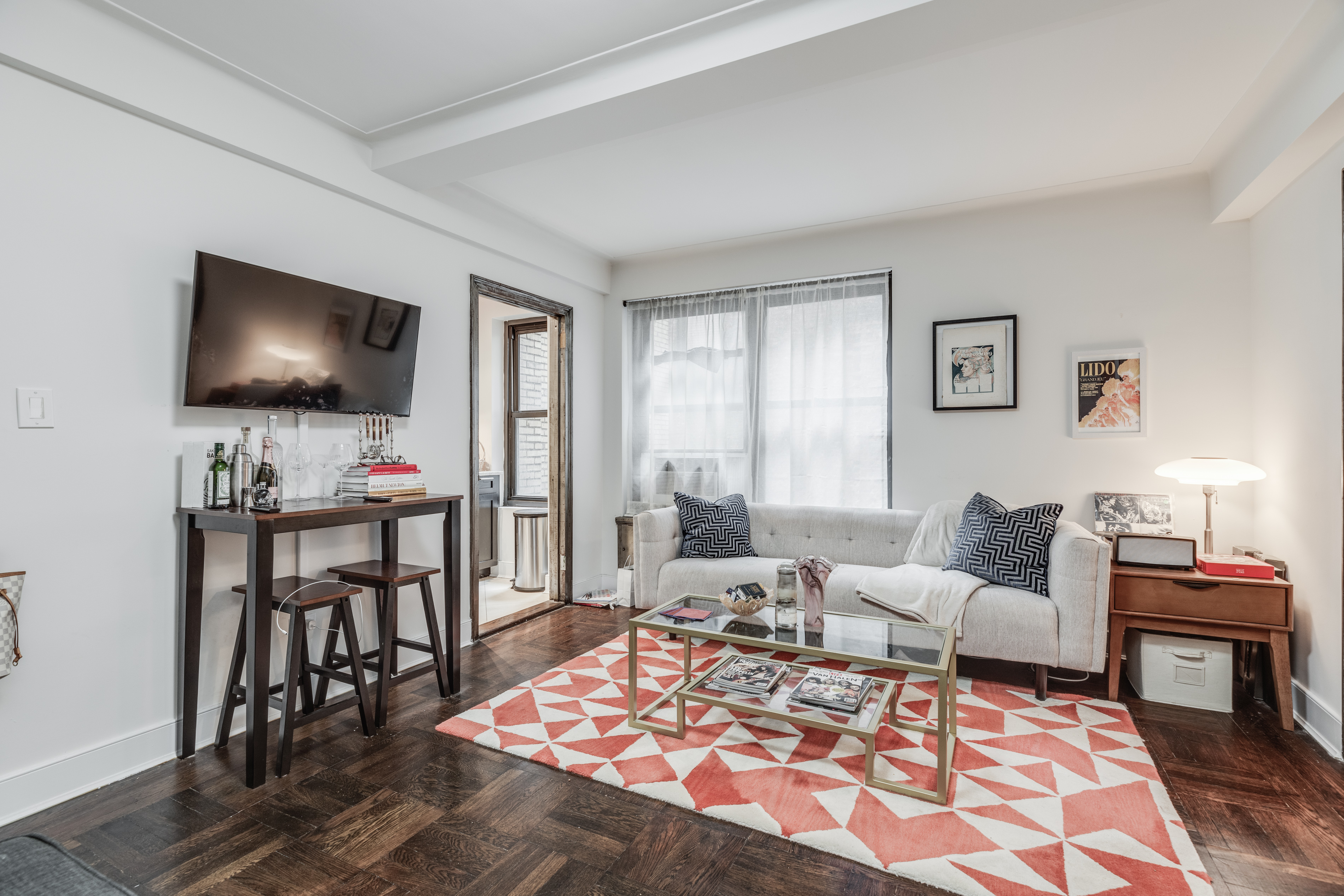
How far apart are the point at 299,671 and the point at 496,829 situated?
0.94 meters

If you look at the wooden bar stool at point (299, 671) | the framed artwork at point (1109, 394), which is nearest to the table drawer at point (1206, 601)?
the framed artwork at point (1109, 394)

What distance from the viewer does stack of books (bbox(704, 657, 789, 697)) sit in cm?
244

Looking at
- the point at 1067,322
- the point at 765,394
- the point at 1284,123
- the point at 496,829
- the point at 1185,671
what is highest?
the point at 1284,123

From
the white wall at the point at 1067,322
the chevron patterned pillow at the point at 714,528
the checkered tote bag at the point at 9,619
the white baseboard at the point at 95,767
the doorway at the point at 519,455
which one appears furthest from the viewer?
the doorway at the point at 519,455

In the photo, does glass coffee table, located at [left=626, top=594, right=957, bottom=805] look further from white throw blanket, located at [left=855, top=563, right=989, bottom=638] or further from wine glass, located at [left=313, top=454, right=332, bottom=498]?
wine glass, located at [left=313, top=454, right=332, bottom=498]

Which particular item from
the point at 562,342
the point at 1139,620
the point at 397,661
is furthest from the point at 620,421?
the point at 1139,620

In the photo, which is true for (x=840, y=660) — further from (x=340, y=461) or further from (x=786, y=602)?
(x=340, y=461)

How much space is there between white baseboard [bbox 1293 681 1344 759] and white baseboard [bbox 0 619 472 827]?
4140 mm

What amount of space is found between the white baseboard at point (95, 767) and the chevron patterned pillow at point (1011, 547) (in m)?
3.32

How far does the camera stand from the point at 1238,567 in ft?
9.19

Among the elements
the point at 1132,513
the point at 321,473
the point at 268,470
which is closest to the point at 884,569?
the point at 1132,513

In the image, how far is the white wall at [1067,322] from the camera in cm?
339

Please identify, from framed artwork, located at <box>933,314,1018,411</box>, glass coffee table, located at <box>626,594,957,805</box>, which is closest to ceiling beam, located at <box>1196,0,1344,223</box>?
framed artwork, located at <box>933,314,1018,411</box>

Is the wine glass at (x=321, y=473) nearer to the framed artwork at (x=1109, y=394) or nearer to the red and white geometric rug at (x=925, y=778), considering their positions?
the red and white geometric rug at (x=925, y=778)
